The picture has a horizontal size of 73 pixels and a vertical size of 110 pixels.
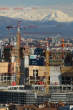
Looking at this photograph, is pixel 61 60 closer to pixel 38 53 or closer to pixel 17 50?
pixel 17 50

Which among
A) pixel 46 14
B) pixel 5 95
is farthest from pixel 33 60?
pixel 46 14

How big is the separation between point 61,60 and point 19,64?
1035cm

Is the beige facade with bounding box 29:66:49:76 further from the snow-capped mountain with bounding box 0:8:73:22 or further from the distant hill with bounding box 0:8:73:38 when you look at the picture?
the snow-capped mountain with bounding box 0:8:73:22

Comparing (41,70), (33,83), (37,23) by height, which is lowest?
(33,83)

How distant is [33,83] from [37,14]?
96163mm

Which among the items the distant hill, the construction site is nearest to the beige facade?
the construction site

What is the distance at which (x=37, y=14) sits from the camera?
143375 mm

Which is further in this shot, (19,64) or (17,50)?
(17,50)

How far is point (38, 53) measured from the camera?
7338 cm

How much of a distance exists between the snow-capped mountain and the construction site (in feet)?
190

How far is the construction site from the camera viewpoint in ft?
121

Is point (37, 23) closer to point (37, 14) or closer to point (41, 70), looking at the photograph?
point (37, 14)

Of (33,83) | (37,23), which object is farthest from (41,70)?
(37,23)

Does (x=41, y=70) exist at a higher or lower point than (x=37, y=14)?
lower
